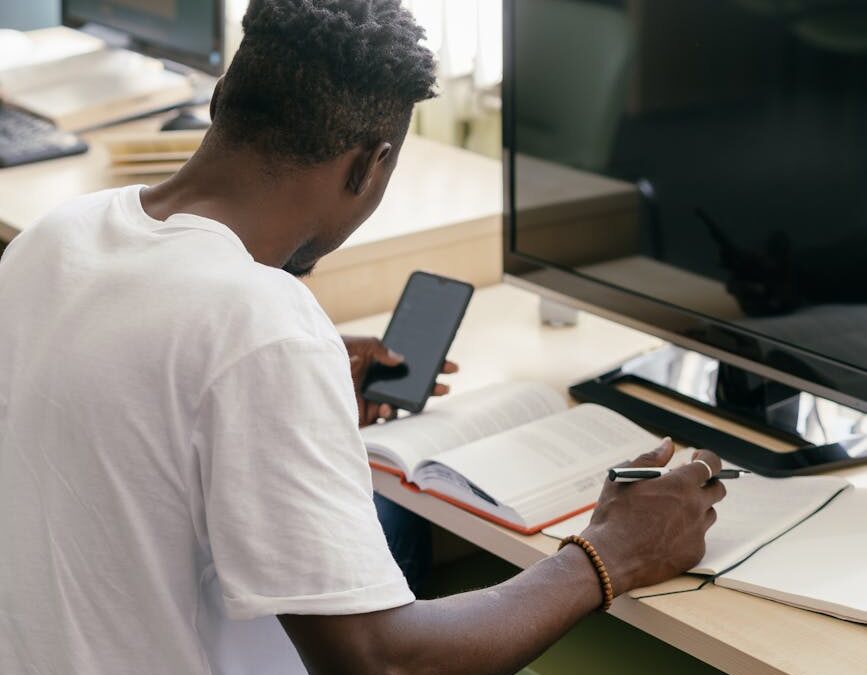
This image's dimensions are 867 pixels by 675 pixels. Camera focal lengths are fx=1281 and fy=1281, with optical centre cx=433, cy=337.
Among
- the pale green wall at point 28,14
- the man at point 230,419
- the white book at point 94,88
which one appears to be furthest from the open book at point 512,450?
the pale green wall at point 28,14

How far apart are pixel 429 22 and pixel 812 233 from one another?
130cm

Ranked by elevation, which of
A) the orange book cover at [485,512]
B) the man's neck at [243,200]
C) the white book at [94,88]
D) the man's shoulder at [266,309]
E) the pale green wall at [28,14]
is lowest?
the orange book cover at [485,512]

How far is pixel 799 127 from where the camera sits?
131 cm

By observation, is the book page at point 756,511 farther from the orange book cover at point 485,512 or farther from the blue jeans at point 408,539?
the blue jeans at point 408,539

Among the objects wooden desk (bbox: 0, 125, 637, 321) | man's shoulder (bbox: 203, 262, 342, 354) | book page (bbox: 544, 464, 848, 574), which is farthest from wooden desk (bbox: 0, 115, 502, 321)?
man's shoulder (bbox: 203, 262, 342, 354)

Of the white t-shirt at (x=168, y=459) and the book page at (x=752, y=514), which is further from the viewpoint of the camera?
the book page at (x=752, y=514)

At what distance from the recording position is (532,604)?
3.24 ft

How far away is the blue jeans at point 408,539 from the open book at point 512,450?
0.71 ft

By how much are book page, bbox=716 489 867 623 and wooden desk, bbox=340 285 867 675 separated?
1 centimetres

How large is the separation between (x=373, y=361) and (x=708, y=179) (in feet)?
1.42

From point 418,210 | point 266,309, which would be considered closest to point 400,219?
point 418,210

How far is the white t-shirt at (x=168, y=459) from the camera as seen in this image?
0.82 m

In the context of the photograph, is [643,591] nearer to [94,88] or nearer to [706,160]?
[706,160]

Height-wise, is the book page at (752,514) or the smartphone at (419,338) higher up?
the smartphone at (419,338)
